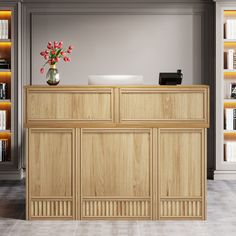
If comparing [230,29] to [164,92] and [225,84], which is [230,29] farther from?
[164,92]

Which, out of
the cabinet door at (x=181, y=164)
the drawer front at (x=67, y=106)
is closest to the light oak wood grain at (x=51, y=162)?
the drawer front at (x=67, y=106)

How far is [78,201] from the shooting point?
17.9 ft

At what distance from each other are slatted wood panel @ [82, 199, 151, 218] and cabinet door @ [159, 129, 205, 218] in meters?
0.22

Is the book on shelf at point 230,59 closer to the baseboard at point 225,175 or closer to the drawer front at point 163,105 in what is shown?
the baseboard at point 225,175

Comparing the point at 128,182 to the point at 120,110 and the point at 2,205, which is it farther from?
the point at 2,205

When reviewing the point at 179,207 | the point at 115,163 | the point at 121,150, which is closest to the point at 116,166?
the point at 115,163

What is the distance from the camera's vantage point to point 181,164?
5434 millimetres

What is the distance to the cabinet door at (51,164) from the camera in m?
5.43

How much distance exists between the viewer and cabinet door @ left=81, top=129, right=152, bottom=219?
Result: 5.44 m

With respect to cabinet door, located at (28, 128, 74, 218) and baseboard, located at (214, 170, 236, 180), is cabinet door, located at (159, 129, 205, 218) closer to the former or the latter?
cabinet door, located at (28, 128, 74, 218)

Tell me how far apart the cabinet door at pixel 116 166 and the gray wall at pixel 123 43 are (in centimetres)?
289

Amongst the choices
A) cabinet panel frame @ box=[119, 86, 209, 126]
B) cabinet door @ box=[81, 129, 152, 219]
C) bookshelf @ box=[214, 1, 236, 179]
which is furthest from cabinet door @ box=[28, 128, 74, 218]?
bookshelf @ box=[214, 1, 236, 179]

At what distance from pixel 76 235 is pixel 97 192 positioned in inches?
24.1

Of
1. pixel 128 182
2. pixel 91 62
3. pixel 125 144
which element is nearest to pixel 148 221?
pixel 128 182
